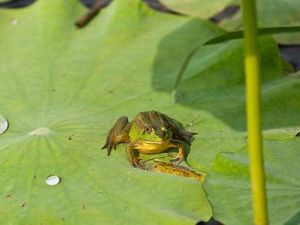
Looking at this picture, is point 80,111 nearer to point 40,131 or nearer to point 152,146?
point 40,131

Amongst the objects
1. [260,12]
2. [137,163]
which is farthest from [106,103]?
[260,12]

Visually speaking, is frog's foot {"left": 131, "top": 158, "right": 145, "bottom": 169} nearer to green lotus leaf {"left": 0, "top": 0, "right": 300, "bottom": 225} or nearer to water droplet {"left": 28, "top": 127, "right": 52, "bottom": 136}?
green lotus leaf {"left": 0, "top": 0, "right": 300, "bottom": 225}

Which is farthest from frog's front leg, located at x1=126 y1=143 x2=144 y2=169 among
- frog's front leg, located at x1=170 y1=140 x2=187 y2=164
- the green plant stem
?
the green plant stem

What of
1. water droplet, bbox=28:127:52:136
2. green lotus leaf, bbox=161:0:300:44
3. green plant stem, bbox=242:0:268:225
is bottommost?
green lotus leaf, bbox=161:0:300:44

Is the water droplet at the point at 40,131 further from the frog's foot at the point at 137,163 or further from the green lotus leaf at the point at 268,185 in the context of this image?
the green lotus leaf at the point at 268,185

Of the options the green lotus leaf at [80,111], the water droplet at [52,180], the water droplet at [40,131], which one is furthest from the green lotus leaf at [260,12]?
the water droplet at [52,180]

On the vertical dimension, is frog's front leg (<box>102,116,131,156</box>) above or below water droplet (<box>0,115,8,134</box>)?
below

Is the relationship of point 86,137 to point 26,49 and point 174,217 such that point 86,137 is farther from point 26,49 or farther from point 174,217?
point 26,49

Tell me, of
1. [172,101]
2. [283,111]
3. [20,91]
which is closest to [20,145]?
[20,91]
